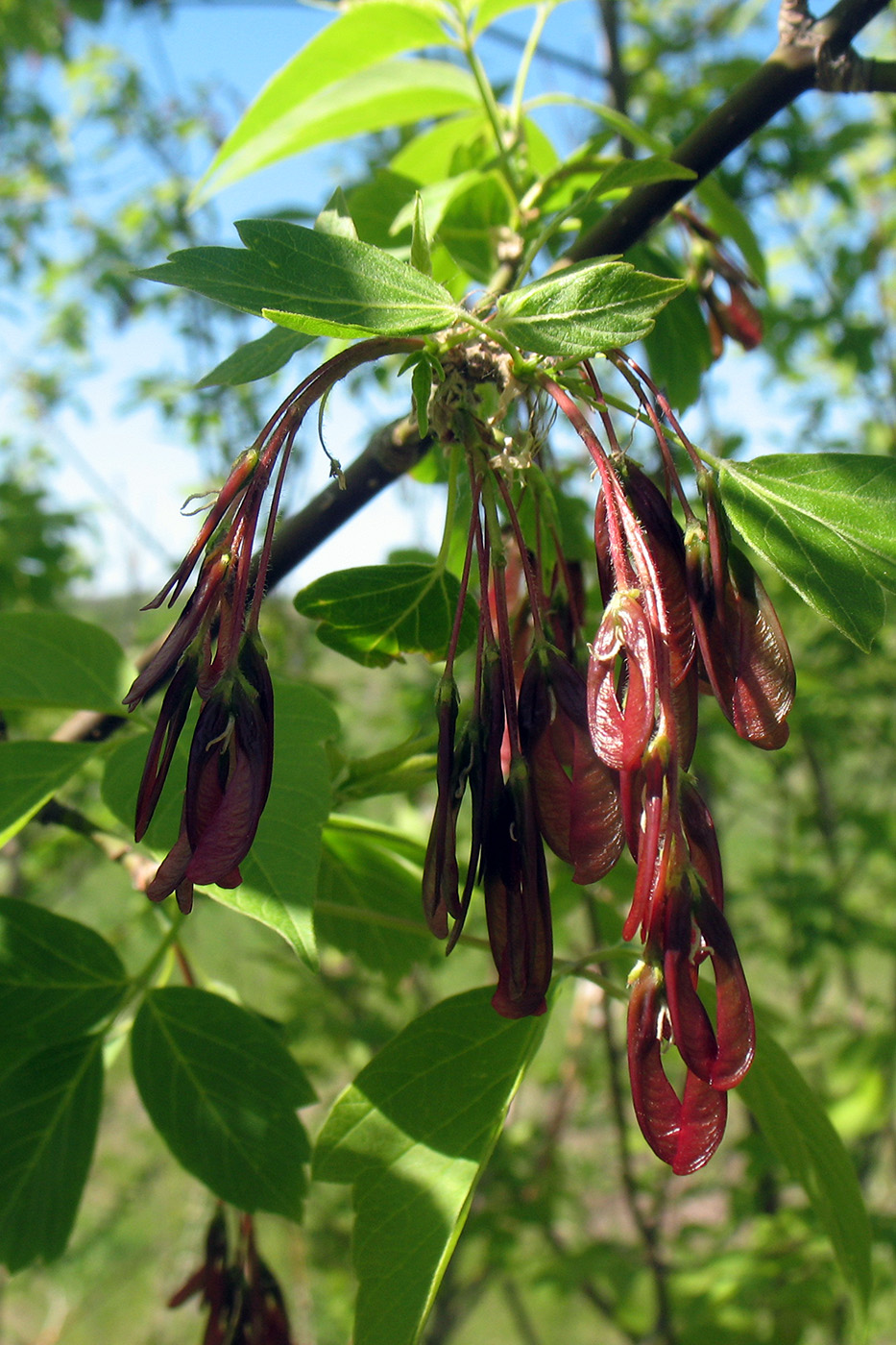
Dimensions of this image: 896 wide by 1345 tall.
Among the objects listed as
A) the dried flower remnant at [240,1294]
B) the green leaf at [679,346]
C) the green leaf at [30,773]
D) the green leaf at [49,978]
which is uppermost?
the green leaf at [679,346]

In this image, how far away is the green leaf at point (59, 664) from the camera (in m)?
0.79

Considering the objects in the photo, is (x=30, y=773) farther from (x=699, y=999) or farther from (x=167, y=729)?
(x=699, y=999)

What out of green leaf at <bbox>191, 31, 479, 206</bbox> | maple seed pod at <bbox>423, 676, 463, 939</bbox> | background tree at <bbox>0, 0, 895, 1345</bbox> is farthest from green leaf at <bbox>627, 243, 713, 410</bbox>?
maple seed pod at <bbox>423, 676, 463, 939</bbox>

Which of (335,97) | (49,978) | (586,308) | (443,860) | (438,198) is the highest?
(335,97)

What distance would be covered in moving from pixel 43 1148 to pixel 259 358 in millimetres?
636

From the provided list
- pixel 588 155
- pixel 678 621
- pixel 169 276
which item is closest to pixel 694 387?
pixel 588 155

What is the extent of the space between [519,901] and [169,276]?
0.38 meters

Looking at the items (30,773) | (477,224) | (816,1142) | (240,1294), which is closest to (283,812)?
(30,773)

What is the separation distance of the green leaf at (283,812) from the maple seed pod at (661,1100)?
0.19 m

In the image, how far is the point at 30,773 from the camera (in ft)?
2.40

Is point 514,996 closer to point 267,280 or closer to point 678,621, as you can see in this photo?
point 678,621

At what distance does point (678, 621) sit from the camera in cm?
56

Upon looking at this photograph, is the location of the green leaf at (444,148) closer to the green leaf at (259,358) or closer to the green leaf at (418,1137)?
the green leaf at (259,358)

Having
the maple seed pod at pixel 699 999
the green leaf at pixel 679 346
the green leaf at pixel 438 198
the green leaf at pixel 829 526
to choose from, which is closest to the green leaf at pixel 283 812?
the maple seed pod at pixel 699 999
